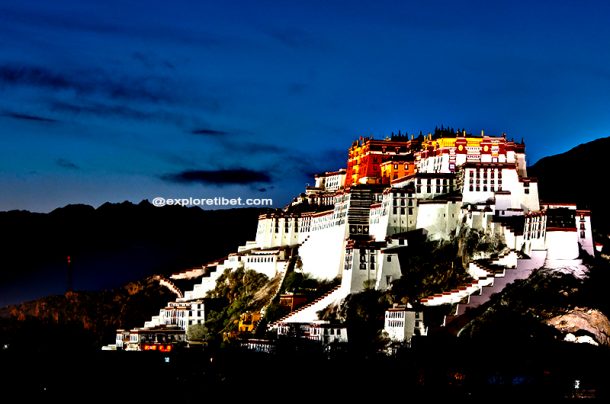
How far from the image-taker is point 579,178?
123m

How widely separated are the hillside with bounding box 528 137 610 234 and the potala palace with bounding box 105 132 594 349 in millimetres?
7147

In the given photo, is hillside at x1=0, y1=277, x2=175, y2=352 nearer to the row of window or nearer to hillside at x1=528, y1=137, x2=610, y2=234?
the row of window

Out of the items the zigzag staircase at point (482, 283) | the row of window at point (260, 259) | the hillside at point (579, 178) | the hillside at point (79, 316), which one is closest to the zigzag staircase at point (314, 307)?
the zigzag staircase at point (482, 283)

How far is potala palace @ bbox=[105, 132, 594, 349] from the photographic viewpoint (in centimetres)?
8369

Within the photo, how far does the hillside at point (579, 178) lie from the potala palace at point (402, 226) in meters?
7.15

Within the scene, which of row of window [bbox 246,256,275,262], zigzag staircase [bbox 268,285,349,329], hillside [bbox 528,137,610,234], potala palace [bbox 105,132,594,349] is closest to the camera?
potala palace [bbox 105,132,594,349]

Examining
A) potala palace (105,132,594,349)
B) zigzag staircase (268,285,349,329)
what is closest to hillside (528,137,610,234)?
potala palace (105,132,594,349)

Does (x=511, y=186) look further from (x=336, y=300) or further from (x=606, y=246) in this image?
(x=336, y=300)

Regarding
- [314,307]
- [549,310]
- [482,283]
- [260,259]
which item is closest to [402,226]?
[314,307]

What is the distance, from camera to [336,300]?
9388 centimetres

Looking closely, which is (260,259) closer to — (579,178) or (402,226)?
(402,226)

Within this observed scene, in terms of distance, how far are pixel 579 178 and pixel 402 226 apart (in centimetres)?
3235

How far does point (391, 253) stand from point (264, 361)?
486 inches

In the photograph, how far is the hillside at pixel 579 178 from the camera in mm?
107213
